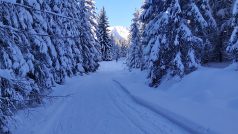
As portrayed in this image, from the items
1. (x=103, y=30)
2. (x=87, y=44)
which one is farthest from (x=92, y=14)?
(x=103, y=30)

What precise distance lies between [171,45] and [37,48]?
26.7 ft

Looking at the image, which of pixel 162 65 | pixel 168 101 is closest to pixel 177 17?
pixel 162 65

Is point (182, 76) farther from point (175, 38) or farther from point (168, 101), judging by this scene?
point (168, 101)

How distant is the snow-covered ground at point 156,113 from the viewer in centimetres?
941

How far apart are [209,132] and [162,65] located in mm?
11378

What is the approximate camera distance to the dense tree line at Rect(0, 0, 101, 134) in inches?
275

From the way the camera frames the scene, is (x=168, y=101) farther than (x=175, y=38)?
No

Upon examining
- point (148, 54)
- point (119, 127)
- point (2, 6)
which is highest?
point (2, 6)

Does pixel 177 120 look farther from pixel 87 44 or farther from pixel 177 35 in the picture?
pixel 87 44

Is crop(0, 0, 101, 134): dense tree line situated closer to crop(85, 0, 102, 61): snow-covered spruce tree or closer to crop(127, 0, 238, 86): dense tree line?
crop(85, 0, 102, 61): snow-covered spruce tree

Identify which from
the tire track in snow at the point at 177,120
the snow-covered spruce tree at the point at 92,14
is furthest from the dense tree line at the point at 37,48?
the tire track in snow at the point at 177,120

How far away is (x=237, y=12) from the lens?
13.3 m

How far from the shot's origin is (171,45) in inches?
744

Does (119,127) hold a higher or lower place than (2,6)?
lower
